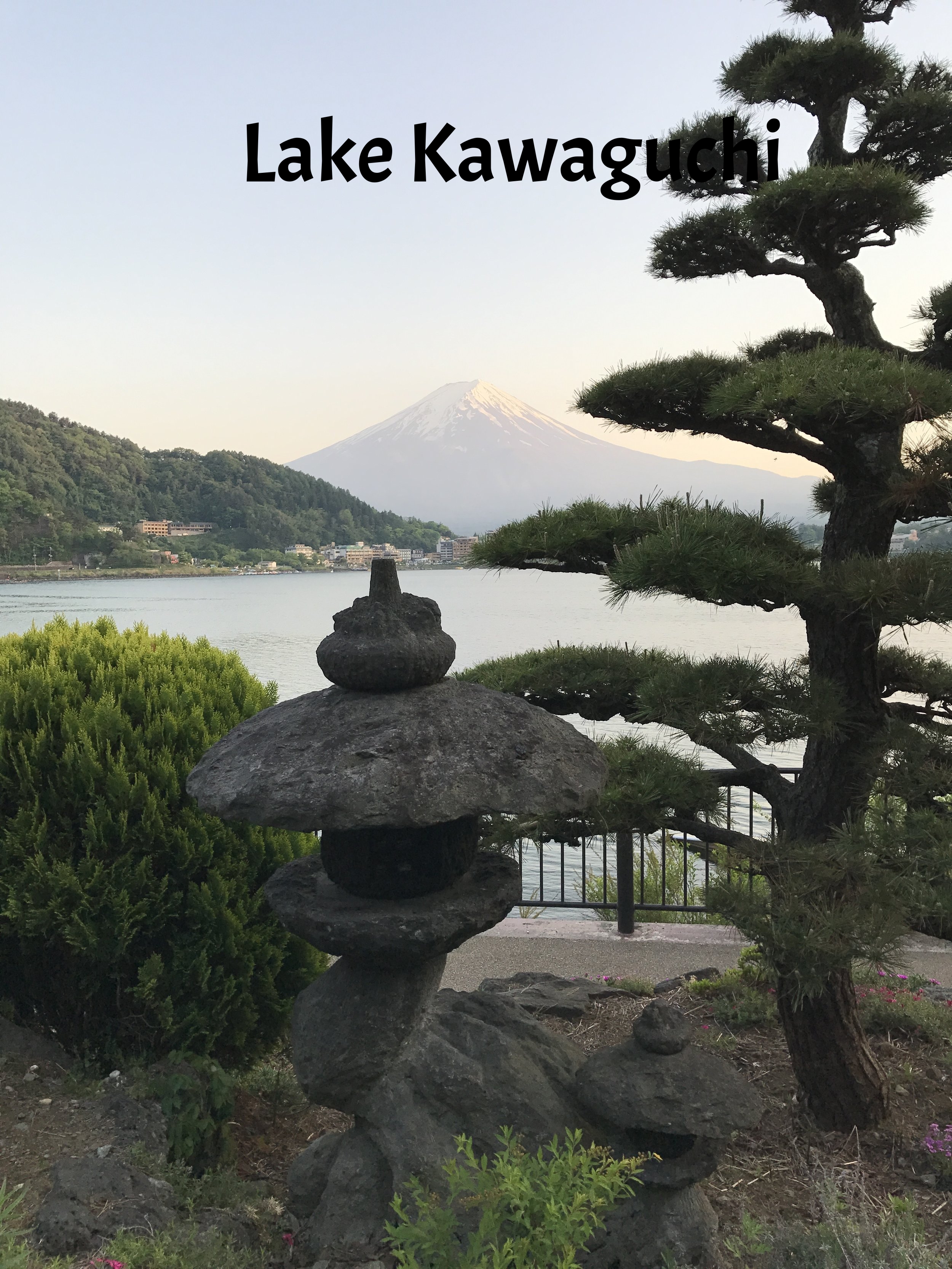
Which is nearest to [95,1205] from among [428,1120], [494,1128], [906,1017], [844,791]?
[428,1120]

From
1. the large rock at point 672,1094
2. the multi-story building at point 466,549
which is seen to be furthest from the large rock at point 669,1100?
the multi-story building at point 466,549

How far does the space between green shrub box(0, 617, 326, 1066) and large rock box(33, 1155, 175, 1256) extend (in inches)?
29.6

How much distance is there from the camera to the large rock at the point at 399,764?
2711 mm

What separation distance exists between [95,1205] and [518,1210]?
6.00ft

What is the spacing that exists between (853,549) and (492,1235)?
310 cm

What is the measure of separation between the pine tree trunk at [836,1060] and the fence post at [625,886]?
2.70m

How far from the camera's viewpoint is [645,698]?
3629mm

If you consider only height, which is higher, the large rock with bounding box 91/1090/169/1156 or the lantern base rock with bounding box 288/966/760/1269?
the lantern base rock with bounding box 288/966/760/1269

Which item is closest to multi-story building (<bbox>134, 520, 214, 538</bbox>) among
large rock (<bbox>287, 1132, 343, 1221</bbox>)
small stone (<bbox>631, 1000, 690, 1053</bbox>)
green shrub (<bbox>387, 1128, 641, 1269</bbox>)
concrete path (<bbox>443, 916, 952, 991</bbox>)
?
concrete path (<bbox>443, 916, 952, 991</bbox>)

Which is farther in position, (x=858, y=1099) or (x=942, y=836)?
(x=858, y=1099)

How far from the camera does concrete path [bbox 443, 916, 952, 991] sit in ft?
19.9

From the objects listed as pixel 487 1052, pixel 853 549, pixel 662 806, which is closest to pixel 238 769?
pixel 487 1052

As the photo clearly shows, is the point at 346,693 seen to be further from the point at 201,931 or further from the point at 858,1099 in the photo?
the point at 858,1099

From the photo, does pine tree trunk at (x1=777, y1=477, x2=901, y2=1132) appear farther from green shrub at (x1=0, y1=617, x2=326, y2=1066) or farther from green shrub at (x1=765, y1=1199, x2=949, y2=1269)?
green shrub at (x1=0, y1=617, x2=326, y2=1066)
